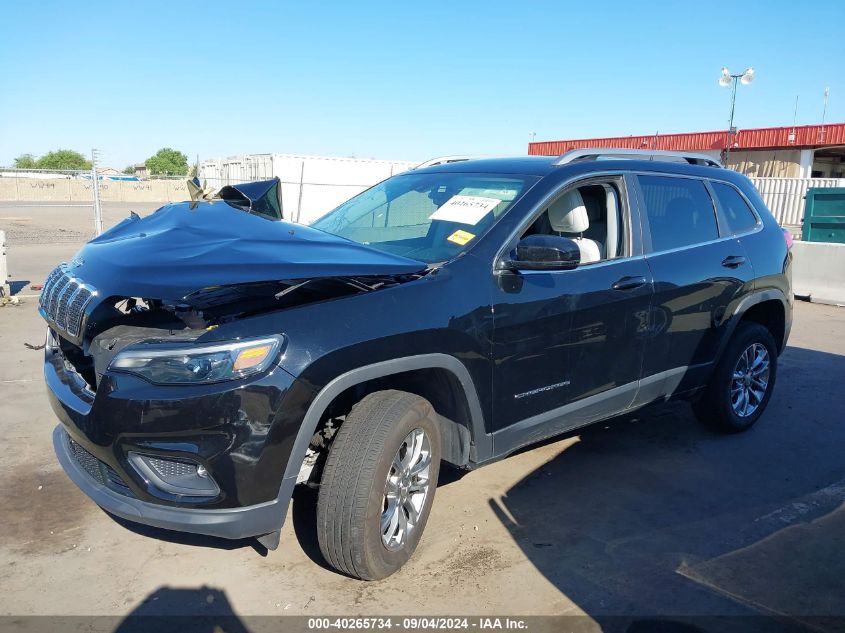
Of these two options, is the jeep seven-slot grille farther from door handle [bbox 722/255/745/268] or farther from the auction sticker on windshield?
door handle [bbox 722/255/745/268]

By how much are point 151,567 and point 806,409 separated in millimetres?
5141

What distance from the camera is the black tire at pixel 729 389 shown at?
16.5 feet

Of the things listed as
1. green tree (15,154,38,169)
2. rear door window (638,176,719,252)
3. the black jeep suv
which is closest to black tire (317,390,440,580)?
the black jeep suv

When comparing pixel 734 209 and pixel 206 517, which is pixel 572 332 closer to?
pixel 206 517

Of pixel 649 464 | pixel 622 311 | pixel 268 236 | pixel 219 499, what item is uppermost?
pixel 268 236

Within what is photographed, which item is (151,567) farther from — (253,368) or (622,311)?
(622,311)

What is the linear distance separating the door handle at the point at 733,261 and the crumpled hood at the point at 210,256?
2559 mm

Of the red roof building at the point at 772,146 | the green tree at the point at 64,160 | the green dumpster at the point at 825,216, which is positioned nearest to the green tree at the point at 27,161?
the green tree at the point at 64,160

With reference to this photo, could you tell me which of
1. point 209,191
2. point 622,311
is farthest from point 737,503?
point 209,191

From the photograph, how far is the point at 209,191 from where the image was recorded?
4164 mm

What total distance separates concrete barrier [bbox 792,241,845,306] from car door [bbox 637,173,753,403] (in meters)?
7.06

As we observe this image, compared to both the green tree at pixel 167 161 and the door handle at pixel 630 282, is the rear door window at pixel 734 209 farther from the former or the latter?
the green tree at pixel 167 161

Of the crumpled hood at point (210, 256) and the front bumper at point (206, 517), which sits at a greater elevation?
the crumpled hood at point (210, 256)

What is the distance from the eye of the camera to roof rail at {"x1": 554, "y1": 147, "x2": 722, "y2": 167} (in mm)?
4104
